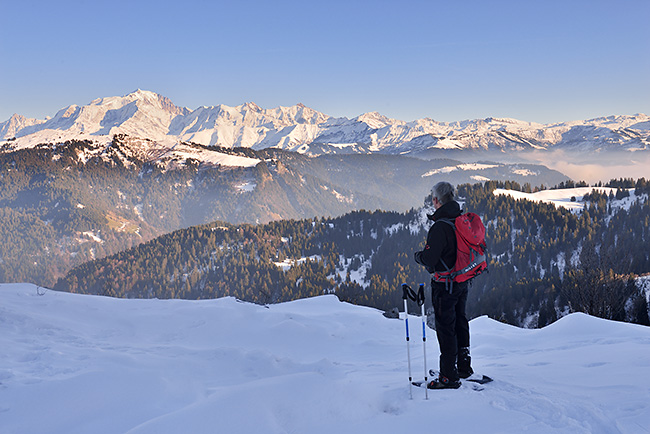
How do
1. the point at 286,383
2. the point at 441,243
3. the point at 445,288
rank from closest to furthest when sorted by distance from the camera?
the point at 441,243 < the point at 445,288 < the point at 286,383

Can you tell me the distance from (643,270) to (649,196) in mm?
79584

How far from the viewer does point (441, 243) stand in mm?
7199

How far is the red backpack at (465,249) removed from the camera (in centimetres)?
725

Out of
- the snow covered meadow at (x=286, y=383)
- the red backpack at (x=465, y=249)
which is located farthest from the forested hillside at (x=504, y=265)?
the red backpack at (x=465, y=249)

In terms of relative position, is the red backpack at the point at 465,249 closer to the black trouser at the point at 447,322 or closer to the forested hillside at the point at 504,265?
the black trouser at the point at 447,322

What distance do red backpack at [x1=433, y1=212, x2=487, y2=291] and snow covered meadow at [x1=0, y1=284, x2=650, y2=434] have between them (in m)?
1.95

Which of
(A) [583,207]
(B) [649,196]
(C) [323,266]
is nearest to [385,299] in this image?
(C) [323,266]

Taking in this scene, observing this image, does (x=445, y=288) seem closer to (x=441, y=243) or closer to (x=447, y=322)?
(x=447, y=322)

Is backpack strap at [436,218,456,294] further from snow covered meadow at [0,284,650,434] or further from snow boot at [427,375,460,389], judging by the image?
snow covered meadow at [0,284,650,434]

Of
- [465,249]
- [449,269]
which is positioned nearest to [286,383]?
[449,269]

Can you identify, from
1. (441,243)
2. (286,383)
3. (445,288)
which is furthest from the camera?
(286,383)

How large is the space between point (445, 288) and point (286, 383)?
3.51 m

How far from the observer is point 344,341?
16.8 meters

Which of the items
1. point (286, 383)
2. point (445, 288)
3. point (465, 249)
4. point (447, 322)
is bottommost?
point (286, 383)
